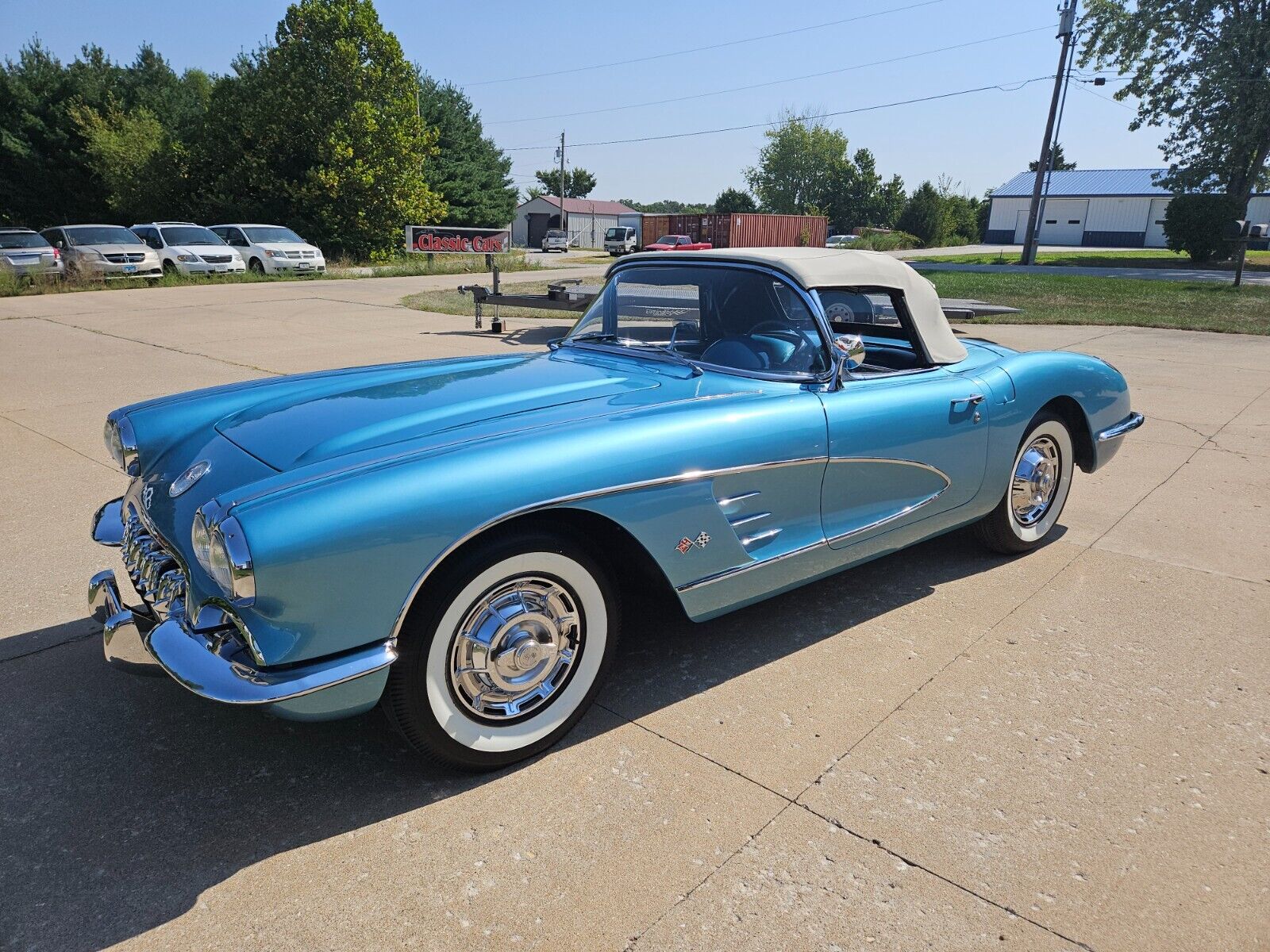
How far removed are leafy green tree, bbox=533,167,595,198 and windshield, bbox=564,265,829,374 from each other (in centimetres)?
10294

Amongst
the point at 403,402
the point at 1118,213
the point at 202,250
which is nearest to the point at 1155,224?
the point at 1118,213

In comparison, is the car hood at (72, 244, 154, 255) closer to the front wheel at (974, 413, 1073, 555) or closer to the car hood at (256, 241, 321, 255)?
the car hood at (256, 241, 321, 255)

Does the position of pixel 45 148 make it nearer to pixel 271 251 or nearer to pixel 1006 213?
pixel 271 251

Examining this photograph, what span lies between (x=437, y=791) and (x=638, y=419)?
1189 mm

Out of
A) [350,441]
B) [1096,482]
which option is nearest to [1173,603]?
[1096,482]

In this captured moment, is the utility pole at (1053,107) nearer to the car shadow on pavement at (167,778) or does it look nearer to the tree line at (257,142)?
the tree line at (257,142)

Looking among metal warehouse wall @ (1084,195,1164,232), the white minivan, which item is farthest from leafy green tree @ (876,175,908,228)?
the white minivan

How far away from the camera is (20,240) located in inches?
764

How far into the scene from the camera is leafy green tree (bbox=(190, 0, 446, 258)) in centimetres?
2777

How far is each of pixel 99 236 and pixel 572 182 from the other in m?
87.3

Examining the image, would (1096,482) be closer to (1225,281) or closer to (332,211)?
(1225,281)

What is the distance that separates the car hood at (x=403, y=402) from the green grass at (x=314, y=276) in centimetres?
1857

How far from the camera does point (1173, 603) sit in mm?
3564

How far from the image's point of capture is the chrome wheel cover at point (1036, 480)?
12.9 feet
